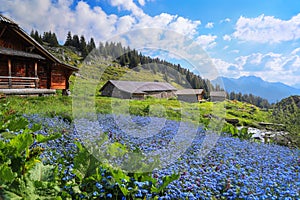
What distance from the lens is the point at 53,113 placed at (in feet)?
28.5

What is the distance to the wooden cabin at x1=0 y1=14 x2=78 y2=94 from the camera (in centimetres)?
1517

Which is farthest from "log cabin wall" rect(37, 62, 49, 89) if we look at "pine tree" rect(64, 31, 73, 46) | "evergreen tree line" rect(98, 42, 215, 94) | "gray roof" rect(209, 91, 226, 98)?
"pine tree" rect(64, 31, 73, 46)

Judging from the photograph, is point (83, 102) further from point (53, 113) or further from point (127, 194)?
point (127, 194)

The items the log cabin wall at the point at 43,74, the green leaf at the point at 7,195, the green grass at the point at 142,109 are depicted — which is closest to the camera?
the green leaf at the point at 7,195

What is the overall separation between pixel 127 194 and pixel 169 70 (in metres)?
2.90

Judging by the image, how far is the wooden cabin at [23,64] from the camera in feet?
49.8

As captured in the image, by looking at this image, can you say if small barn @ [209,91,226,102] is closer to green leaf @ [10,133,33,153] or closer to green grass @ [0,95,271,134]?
green grass @ [0,95,271,134]

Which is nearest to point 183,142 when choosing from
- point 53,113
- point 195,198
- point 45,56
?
point 195,198

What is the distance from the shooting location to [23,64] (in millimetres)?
17859

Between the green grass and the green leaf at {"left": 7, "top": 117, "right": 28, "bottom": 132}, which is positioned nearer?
the green leaf at {"left": 7, "top": 117, "right": 28, "bottom": 132}

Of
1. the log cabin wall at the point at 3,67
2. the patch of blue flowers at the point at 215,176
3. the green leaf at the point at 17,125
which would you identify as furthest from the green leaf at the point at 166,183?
the log cabin wall at the point at 3,67

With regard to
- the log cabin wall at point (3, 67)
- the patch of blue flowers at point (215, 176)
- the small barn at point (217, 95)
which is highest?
the log cabin wall at point (3, 67)

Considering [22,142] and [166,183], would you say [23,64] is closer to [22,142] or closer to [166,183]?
[22,142]

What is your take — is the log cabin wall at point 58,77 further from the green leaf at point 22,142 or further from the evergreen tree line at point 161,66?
the green leaf at point 22,142
